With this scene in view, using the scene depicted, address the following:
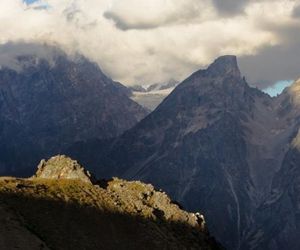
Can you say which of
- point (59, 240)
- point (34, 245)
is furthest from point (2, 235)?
point (59, 240)

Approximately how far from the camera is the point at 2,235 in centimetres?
18188

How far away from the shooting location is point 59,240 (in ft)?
653

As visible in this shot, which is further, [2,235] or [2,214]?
[2,214]

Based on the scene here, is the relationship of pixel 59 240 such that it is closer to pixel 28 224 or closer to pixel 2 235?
pixel 28 224

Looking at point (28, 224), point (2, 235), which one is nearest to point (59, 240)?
point (28, 224)

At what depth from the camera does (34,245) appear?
183875 mm

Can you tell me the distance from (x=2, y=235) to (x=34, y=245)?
26.6ft

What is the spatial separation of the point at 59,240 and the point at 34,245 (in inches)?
625

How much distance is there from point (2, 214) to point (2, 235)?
43.4 feet

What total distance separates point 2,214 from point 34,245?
618 inches

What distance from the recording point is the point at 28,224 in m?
198

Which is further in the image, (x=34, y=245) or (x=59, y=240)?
(x=59, y=240)

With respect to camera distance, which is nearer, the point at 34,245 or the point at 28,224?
the point at 34,245
